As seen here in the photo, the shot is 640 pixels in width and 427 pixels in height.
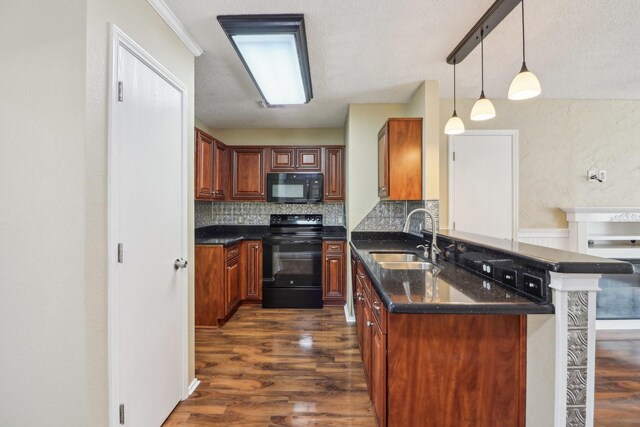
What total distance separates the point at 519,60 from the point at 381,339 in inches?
97.1

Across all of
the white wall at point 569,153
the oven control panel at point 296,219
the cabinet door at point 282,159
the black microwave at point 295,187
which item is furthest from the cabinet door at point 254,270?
the white wall at point 569,153

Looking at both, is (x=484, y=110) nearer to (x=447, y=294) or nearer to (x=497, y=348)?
(x=447, y=294)

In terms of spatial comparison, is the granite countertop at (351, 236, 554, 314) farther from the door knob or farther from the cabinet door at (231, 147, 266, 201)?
the cabinet door at (231, 147, 266, 201)

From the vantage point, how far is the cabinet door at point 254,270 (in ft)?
13.0

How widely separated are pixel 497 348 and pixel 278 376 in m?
1.62

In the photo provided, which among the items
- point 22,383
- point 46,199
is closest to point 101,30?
point 46,199

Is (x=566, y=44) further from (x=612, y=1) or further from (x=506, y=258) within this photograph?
(x=506, y=258)

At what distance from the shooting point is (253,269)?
3.97m

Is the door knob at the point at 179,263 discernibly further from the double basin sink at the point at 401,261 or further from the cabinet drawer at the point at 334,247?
the cabinet drawer at the point at 334,247

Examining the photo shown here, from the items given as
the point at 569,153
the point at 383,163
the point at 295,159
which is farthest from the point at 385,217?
the point at 569,153

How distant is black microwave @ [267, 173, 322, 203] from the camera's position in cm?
423

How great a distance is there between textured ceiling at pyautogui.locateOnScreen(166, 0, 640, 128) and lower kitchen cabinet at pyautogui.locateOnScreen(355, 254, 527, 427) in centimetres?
177

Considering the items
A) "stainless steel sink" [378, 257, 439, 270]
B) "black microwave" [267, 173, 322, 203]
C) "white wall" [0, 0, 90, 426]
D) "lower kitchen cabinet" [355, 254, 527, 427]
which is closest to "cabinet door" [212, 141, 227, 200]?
"black microwave" [267, 173, 322, 203]

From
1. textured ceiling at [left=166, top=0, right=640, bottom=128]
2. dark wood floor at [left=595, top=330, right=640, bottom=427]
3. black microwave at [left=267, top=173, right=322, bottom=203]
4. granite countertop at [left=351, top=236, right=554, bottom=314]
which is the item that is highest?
textured ceiling at [left=166, top=0, right=640, bottom=128]
